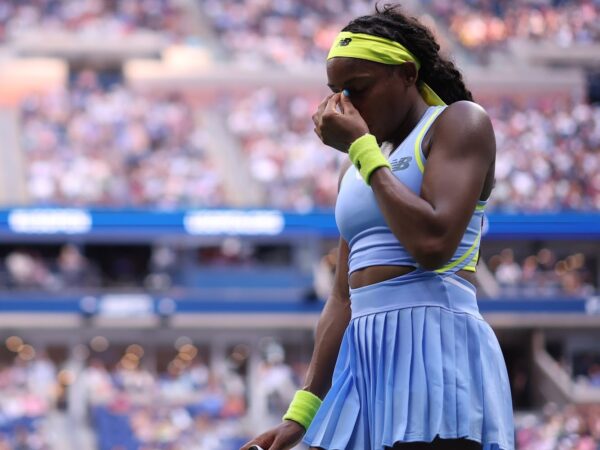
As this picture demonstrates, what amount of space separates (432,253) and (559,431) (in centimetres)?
1591

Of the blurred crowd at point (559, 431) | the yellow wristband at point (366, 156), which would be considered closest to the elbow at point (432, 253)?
the yellow wristband at point (366, 156)

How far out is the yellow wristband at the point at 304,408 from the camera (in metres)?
3.85

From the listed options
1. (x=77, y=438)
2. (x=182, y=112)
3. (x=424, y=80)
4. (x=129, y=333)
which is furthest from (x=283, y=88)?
(x=424, y=80)

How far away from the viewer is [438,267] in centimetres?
338

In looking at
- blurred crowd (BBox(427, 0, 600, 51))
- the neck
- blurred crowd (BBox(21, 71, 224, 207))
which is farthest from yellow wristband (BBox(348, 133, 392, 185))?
blurred crowd (BBox(427, 0, 600, 51))

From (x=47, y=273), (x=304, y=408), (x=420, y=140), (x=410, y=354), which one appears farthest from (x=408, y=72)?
(x=47, y=273)

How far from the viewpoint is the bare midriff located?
3.51 m

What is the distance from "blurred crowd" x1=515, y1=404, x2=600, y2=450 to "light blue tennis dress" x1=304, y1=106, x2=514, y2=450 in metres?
14.4

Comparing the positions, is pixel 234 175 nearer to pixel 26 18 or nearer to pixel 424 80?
pixel 26 18

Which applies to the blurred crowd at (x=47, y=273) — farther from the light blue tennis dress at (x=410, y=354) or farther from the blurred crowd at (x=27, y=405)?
the light blue tennis dress at (x=410, y=354)

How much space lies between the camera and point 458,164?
11.2 feet

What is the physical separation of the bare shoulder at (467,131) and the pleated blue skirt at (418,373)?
0.36 meters

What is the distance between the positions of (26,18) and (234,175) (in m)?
7.64

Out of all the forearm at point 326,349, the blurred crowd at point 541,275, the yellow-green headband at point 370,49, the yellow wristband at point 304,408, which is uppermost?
the yellow-green headband at point 370,49
